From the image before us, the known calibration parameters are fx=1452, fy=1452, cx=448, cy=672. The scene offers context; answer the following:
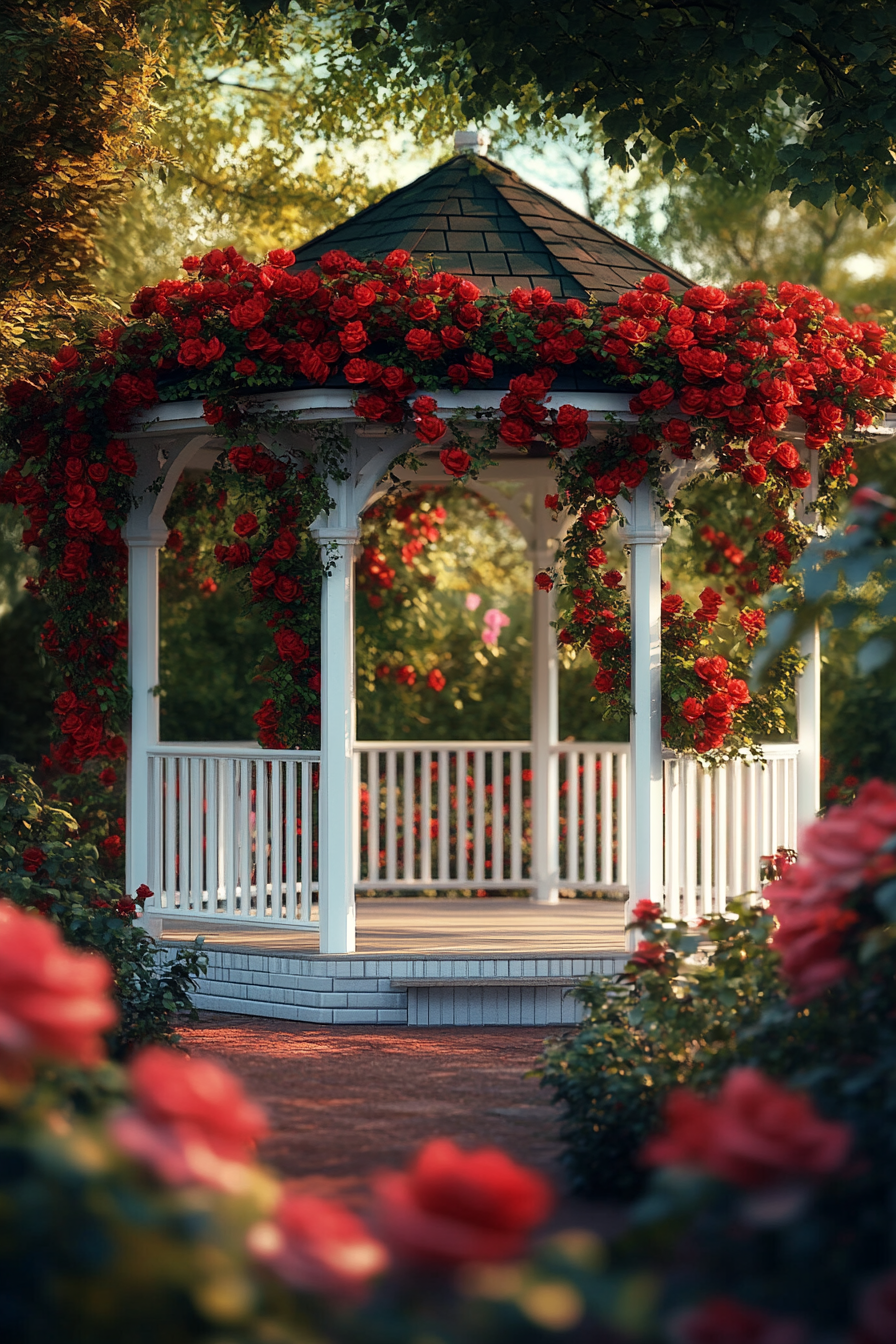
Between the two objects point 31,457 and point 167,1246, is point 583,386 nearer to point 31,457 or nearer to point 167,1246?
point 31,457

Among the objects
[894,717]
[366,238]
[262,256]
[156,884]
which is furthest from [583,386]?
[262,256]

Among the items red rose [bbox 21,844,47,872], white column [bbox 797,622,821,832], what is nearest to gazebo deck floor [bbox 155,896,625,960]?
white column [bbox 797,622,821,832]

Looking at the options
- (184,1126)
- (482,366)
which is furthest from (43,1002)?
(482,366)

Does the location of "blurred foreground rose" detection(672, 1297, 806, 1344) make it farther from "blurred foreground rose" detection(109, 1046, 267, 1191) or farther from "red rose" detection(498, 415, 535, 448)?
"red rose" detection(498, 415, 535, 448)

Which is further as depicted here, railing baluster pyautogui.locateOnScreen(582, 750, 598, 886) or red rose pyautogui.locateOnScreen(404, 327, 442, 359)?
railing baluster pyautogui.locateOnScreen(582, 750, 598, 886)

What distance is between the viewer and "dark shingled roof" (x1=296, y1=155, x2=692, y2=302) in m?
7.16

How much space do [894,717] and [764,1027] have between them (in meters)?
7.29

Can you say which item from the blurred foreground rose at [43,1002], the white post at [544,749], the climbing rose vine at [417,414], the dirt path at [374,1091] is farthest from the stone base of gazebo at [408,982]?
the blurred foreground rose at [43,1002]

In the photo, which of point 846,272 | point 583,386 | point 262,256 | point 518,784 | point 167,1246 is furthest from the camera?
point 846,272

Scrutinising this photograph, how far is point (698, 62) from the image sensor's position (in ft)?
23.6

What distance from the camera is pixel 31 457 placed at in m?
7.13

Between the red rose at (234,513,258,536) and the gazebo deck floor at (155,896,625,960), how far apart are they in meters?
1.85

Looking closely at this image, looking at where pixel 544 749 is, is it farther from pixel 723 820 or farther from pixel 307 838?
pixel 307 838

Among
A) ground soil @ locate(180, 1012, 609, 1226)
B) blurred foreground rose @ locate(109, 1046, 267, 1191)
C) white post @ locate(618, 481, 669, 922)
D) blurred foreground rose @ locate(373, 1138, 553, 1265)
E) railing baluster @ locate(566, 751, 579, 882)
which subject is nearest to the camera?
blurred foreground rose @ locate(373, 1138, 553, 1265)
